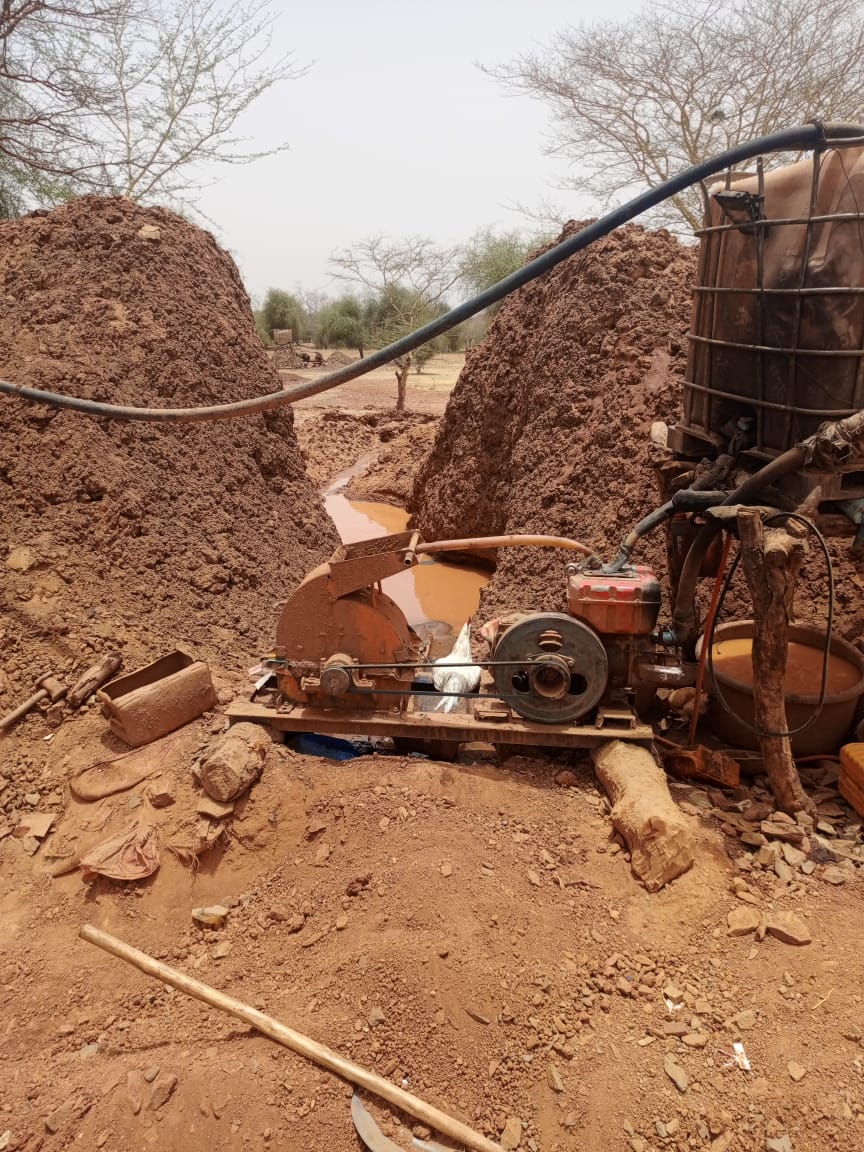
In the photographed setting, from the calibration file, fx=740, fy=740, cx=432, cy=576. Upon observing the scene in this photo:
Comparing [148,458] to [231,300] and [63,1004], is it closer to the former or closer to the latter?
[231,300]

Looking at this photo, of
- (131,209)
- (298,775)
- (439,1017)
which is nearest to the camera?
(439,1017)

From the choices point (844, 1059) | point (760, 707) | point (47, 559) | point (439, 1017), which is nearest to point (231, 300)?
point (47, 559)

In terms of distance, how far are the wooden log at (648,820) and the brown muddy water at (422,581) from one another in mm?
3641

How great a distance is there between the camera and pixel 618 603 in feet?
13.7

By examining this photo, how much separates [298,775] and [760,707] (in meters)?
2.56

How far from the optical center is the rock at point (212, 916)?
11.7 feet

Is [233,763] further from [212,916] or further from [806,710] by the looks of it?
[806,710]

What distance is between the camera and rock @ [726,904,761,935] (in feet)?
10.9

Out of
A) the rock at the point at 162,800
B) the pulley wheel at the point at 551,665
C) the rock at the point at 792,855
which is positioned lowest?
the rock at the point at 792,855

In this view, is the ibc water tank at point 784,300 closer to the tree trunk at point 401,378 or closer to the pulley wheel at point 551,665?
the pulley wheel at point 551,665

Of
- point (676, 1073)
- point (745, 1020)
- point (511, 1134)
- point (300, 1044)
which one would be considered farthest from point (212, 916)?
point (745, 1020)

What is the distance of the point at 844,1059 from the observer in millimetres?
2762

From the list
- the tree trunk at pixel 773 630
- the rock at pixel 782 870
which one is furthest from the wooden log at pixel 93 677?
the rock at pixel 782 870

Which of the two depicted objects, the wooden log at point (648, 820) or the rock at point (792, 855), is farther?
the rock at point (792, 855)
